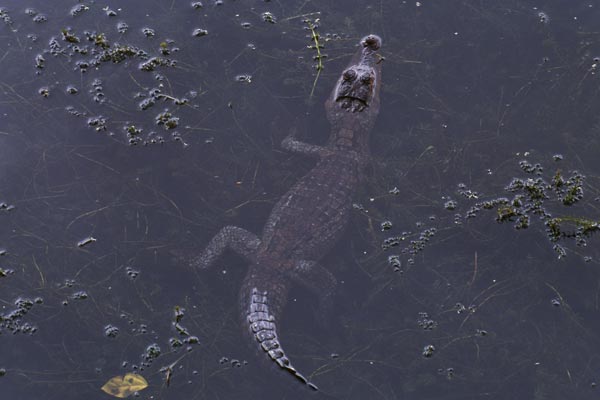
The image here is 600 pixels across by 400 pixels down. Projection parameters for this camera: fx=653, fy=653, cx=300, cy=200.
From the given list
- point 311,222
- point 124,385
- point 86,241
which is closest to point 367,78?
point 311,222

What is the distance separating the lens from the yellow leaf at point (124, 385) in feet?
18.6

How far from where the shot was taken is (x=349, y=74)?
753cm

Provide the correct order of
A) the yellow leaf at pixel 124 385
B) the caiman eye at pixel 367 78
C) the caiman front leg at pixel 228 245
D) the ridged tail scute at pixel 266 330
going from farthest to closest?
the caiman eye at pixel 367 78 < the caiman front leg at pixel 228 245 < the ridged tail scute at pixel 266 330 < the yellow leaf at pixel 124 385

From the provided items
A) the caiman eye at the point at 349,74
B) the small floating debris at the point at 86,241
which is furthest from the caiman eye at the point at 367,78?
the small floating debris at the point at 86,241

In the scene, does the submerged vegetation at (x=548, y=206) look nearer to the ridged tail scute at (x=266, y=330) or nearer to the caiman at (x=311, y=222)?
the caiman at (x=311, y=222)

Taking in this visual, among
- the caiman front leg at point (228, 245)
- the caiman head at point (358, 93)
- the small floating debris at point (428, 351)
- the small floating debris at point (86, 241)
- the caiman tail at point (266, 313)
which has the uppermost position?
the caiman head at point (358, 93)

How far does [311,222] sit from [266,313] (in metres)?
1.10

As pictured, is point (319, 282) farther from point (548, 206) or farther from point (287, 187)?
point (548, 206)

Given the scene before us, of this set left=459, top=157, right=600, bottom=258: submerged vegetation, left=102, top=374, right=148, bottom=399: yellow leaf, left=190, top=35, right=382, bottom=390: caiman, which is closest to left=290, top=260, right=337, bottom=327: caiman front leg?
left=190, top=35, right=382, bottom=390: caiman

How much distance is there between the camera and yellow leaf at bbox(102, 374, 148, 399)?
5672mm

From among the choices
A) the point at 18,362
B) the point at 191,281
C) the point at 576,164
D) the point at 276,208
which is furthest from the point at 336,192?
the point at 18,362

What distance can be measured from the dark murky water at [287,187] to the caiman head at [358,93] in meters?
0.13

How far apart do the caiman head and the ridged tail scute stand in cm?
236

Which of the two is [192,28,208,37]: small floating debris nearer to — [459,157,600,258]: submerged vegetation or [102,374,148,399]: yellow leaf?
[459,157,600,258]: submerged vegetation
